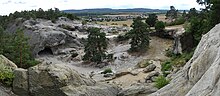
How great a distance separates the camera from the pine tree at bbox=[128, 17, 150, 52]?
60.4 meters

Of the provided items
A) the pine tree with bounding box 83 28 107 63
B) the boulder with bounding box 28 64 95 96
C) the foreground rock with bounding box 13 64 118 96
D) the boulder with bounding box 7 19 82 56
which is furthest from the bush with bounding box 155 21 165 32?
the boulder with bounding box 28 64 95 96

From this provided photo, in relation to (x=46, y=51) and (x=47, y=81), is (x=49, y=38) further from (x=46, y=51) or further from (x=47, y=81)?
(x=47, y=81)

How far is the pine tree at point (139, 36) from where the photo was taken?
60.4 metres

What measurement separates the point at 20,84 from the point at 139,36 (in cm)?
4071

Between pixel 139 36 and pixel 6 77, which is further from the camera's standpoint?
pixel 139 36

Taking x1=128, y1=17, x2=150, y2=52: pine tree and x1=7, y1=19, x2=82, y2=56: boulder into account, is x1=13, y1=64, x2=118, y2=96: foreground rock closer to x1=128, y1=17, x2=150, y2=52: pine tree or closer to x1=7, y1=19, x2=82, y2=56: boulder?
x1=128, y1=17, x2=150, y2=52: pine tree

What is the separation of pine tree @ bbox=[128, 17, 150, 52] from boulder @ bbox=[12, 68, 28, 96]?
129ft

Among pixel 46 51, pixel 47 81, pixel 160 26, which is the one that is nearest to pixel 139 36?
pixel 160 26

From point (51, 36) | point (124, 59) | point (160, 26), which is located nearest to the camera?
point (124, 59)

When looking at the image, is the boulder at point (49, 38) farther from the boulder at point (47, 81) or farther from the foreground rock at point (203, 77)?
the foreground rock at point (203, 77)

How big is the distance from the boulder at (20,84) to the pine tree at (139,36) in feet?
129

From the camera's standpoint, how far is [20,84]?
21.9m

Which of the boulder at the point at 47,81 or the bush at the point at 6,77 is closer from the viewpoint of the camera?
the boulder at the point at 47,81

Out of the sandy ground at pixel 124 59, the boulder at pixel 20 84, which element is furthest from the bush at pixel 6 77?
the sandy ground at pixel 124 59
